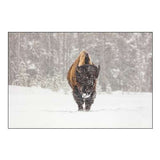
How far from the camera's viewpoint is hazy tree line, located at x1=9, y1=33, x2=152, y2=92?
5.98 meters

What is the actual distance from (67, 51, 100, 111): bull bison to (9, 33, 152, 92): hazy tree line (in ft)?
0.23

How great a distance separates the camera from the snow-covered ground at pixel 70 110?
594cm

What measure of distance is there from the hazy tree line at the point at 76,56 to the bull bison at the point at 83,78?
0.23ft

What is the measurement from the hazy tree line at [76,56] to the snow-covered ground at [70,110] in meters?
0.11

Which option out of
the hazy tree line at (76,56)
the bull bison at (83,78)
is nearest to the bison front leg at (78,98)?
the bull bison at (83,78)

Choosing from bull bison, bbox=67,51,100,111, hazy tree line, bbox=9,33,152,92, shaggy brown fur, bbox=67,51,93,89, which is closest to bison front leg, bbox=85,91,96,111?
bull bison, bbox=67,51,100,111

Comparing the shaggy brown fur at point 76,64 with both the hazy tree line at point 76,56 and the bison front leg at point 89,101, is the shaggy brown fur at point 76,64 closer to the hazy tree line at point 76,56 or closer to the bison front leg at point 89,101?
the hazy tree line at point 76,56

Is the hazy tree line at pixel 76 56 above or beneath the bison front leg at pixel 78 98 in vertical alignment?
above

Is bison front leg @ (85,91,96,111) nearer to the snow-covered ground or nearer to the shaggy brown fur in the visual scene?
the snow-covered ground

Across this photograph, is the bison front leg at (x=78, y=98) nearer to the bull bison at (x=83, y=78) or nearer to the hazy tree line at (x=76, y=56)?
the bull bison at (x=83, y=78)

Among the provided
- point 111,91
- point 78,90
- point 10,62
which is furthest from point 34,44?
point 111,91

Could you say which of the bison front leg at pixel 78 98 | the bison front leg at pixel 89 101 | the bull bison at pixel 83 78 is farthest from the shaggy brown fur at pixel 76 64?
the bison front leg at pixel 89 101

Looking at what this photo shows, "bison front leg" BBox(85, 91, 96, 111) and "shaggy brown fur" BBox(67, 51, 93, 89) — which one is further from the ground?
"shaggy brown fur" BBox(67, 51, 93, 89)

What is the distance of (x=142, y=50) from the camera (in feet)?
19.7
